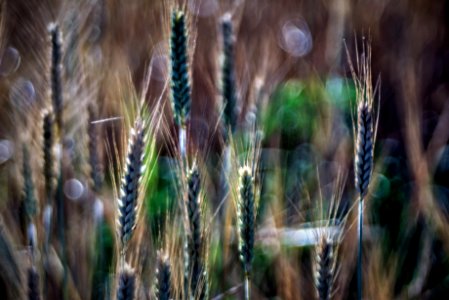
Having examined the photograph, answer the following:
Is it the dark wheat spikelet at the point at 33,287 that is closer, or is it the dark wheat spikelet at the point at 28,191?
the dark wheat spikelet at the point at 33,287

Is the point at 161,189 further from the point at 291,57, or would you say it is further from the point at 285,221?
the point at 291,57

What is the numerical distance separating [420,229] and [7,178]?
1748mm

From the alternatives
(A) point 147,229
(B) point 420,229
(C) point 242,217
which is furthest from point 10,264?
(B) point 420,229

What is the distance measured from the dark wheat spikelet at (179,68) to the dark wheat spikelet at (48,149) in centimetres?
39

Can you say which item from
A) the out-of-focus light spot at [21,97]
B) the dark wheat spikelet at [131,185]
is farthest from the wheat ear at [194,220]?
the out-of-focus light spot at [21,97]

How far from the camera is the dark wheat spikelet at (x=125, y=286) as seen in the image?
3.98 feet

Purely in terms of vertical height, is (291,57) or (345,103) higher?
(291,57)

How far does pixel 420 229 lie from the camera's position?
2533 mm

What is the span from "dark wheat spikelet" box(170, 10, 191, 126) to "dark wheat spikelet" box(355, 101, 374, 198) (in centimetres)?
48

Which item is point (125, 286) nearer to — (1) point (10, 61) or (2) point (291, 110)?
(2) point (291, 110)

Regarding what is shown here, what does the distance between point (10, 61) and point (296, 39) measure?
65.7 inches

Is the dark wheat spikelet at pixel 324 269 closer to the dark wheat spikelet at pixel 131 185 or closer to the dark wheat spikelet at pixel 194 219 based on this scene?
the dark wheat spikelet at pixel 194 219

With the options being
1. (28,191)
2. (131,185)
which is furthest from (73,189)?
(131,185)

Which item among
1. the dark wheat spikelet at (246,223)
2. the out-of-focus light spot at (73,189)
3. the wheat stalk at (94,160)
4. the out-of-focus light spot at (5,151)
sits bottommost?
the dark wheat spikelet at (246,223)
